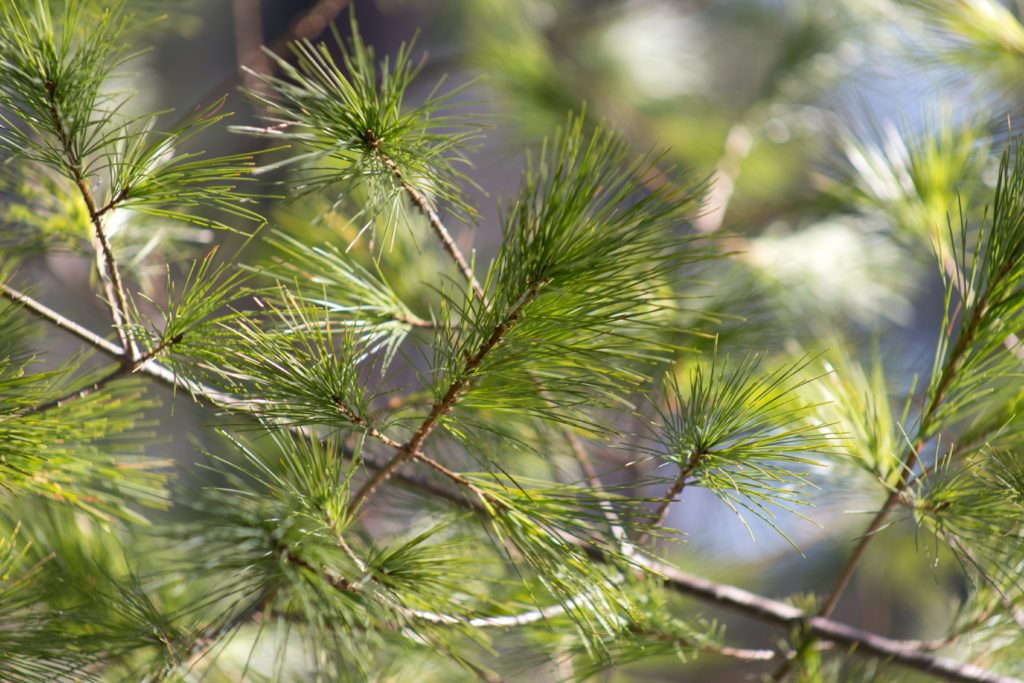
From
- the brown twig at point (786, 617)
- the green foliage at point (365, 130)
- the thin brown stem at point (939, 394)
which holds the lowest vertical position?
the brown twig at point (786, 617)

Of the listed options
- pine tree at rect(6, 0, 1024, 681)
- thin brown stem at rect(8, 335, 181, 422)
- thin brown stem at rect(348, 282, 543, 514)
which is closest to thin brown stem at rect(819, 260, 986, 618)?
pine tree at rect(6, 0, 1024, 681)

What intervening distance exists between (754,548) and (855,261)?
59cm

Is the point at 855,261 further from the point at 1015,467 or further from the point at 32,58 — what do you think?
the point at 32,58

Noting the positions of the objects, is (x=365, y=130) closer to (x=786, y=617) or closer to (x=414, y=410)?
(x=414, y=410)

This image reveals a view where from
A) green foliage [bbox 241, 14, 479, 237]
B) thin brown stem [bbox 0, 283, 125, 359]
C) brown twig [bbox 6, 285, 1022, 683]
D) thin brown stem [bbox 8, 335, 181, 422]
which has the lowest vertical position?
brown twig [bbox 6, 285, 1022, 683]

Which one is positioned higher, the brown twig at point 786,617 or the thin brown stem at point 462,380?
the thin brown stem at point 462,380

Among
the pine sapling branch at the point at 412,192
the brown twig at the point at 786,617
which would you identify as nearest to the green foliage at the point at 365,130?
the pine sapling branch at the point at 412,192

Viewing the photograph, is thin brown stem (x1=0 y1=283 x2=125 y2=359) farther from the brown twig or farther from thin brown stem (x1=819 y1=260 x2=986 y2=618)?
thin brown stem (x1=819 y1=260 x2=986 y2=618)

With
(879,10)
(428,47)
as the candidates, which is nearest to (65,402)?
(879,10)

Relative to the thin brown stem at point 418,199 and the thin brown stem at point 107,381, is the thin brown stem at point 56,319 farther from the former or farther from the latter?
the thin brown stem at point 418,199

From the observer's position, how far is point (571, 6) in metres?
1.15

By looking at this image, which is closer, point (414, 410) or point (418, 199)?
point (418, 199)

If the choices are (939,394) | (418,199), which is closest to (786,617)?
(939,394)

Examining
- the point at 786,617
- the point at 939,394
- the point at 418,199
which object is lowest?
the point at 786,617
